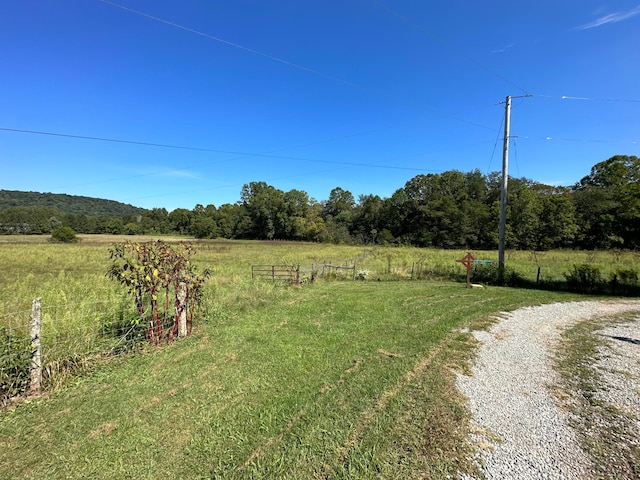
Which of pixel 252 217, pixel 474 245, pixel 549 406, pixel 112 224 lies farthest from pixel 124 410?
pixel 112 224

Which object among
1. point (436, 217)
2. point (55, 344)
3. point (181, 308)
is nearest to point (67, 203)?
point (436, 217)

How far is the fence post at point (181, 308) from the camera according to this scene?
18.1 feet

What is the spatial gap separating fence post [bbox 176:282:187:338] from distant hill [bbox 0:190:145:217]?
123901 mm

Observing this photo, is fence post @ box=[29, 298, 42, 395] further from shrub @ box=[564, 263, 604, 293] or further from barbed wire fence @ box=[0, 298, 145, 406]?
shrub @ box=[564, 263, 604, 293]

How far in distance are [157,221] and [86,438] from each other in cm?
11244

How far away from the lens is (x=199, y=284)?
5.93 m

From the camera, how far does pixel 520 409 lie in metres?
3.37

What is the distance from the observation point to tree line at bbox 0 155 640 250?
41.2 metres

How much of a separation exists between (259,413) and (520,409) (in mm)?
2894

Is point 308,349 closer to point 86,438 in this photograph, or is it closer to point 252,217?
point 86,438

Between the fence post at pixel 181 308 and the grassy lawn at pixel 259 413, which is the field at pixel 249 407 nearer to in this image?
the grassy lawn at pixel 259 413

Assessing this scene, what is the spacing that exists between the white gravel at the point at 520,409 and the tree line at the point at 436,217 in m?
11.6

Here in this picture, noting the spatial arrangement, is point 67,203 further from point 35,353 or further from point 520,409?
point 520,409

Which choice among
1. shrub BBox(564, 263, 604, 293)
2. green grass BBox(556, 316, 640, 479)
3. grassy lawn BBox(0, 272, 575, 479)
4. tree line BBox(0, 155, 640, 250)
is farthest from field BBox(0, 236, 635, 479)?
tree line BBox(0, 155, 640, 250)
